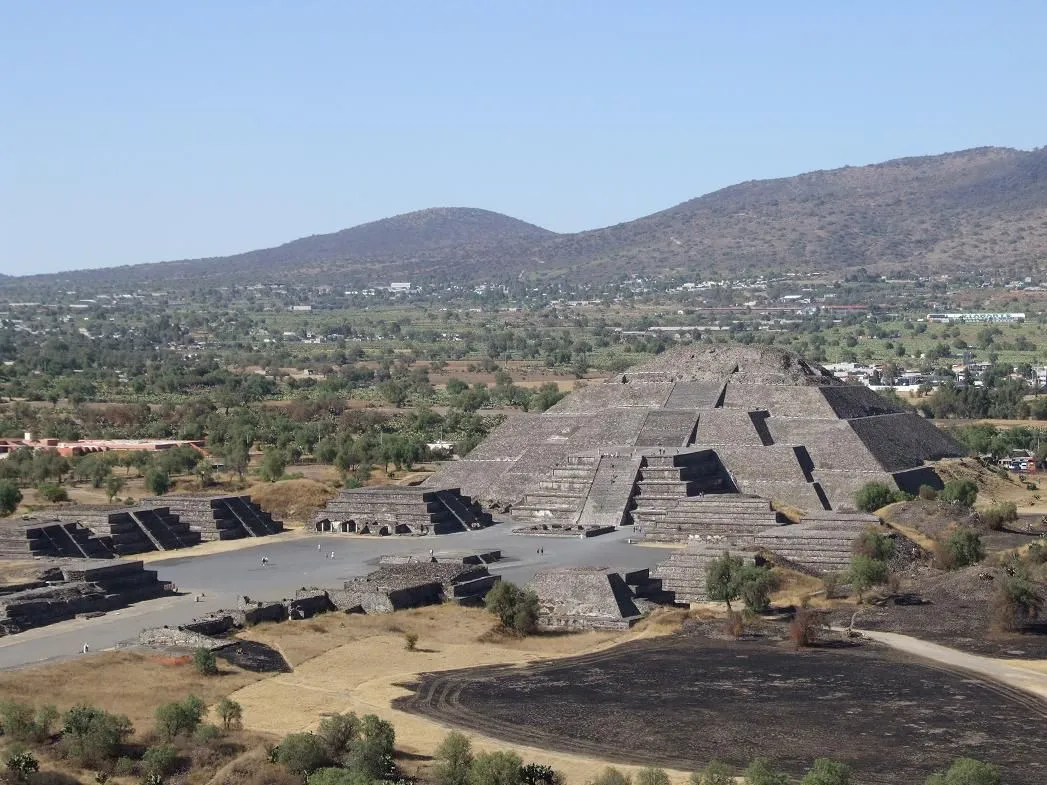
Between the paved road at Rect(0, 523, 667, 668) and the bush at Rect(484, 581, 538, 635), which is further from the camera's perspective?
the bush at Rect(484, 581, 538, 635)

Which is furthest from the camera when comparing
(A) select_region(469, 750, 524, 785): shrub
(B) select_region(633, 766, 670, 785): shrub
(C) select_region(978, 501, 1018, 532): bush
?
(C) select_region(978, 501, 1018, 532): bush

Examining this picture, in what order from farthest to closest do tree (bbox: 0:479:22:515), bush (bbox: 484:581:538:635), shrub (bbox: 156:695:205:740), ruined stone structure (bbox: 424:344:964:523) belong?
tree (bbox: 0:479:22:515) < ruined stone structure (bbox: 424:344:964:523) < bush (bbox: 484:581:538:635) < shrub (bbox: 156:695:205:740)

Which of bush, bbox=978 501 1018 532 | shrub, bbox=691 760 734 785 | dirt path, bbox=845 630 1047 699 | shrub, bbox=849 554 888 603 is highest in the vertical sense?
shrub, bbox=691 760 734 785

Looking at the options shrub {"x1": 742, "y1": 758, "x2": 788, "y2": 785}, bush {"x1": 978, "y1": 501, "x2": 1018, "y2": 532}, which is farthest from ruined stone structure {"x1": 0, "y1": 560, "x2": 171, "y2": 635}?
bush {"x1": 978, "y1": 501, "x2": 1018, "y2": 532}

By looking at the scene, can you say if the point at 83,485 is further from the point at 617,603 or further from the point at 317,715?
the point at 317,715

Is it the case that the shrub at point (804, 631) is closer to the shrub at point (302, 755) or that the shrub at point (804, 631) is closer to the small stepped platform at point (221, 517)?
the shrub at point (302, 755)

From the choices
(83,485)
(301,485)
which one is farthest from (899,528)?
(83,485)

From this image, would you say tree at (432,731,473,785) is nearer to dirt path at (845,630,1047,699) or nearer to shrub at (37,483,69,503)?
dirt path at (845,630,1047,699)

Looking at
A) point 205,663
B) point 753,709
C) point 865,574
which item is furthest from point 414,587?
point 753,709
